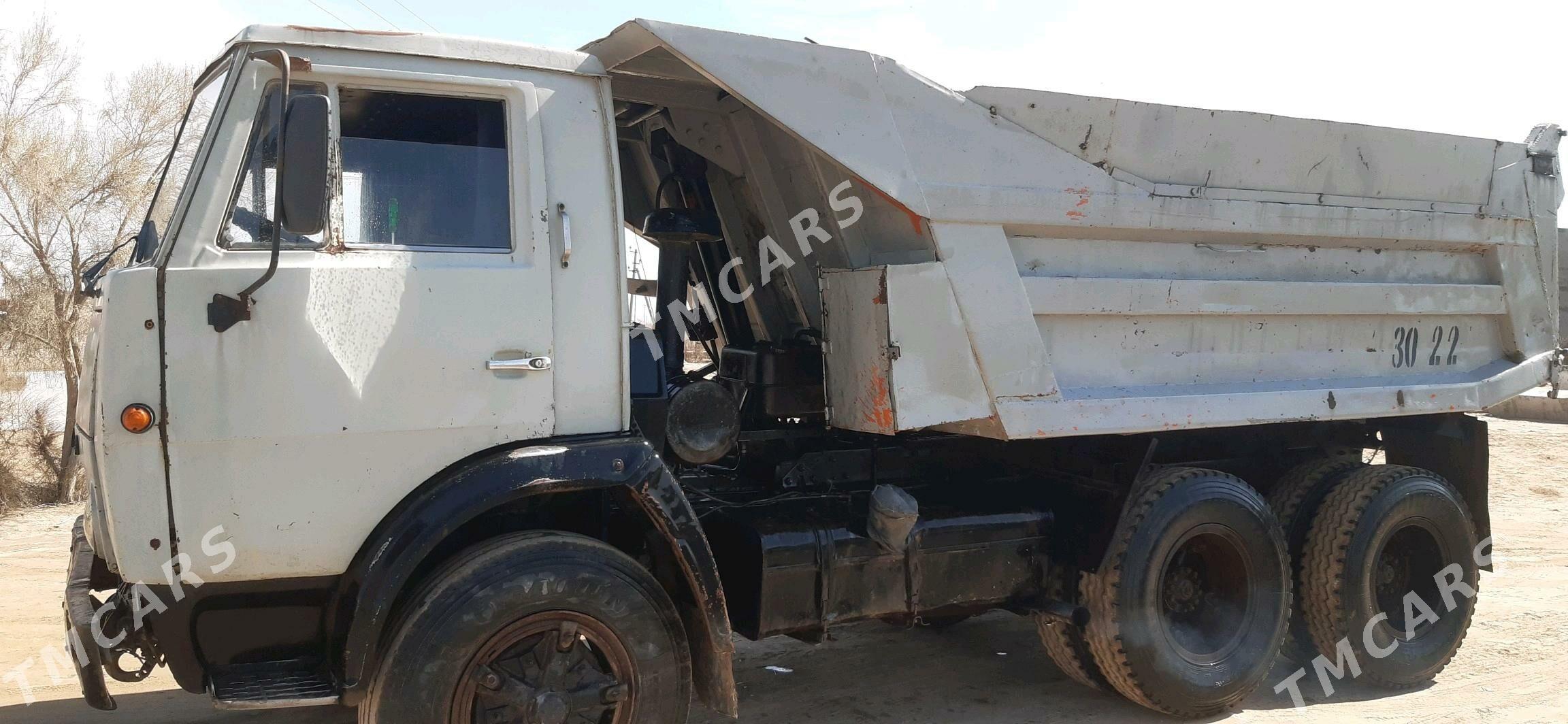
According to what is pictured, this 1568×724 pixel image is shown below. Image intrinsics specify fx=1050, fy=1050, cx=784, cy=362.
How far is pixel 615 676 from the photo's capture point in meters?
3.32

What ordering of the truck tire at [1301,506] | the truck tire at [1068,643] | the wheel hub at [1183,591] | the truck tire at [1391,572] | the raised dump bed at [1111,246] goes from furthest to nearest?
the truck tire at [1301,506]
the truck tire at [1391,572]
the wheel hub at [1183,591]
the truck tire at [1068,643]
the raised dump bed at [1111,246]

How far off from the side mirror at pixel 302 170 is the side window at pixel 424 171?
0.28m

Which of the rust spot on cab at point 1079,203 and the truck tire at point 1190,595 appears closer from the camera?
the rust spot on cab at point 1079,203

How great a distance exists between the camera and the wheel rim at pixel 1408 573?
5.32 m

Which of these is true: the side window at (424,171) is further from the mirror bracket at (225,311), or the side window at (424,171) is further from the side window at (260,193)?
the mirror bracket at (225,311)

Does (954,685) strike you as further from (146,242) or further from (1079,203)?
(146,242)

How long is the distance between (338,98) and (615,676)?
1.96 meters

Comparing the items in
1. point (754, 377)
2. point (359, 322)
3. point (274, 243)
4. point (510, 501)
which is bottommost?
point (510, 501)

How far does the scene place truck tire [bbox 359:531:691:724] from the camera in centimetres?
307

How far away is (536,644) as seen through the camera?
3234 mm

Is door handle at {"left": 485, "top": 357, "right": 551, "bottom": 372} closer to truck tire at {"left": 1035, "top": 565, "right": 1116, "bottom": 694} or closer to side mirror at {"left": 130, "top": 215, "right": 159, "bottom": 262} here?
side mirror at {"left": 130, "top": 215, "right": 159, "bottom": 262}

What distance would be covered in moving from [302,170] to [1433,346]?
508 centimetres

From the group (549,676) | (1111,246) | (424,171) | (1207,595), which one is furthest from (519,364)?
(1207,595)

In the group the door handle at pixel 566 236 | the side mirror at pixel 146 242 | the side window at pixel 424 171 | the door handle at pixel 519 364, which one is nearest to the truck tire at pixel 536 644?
the door handle at pixel 519 364
